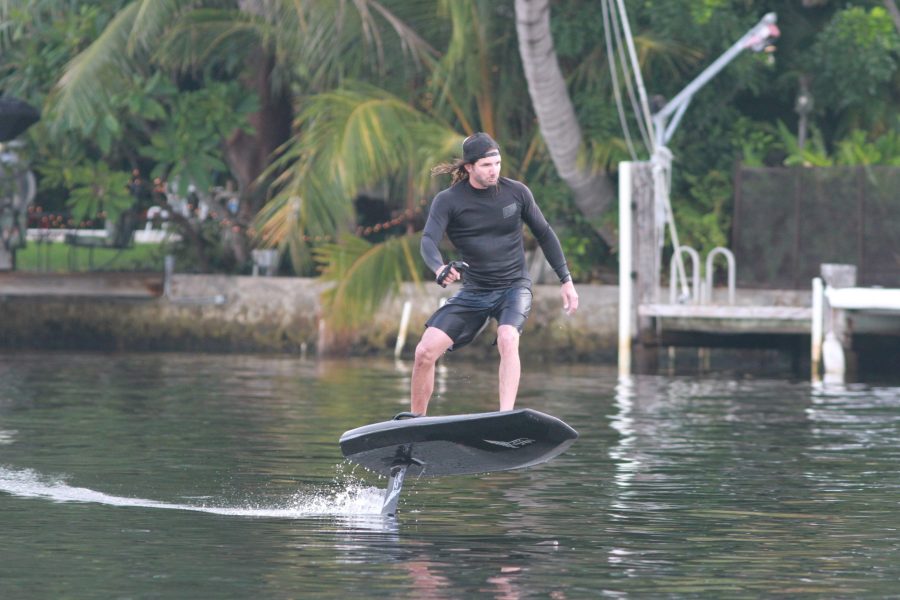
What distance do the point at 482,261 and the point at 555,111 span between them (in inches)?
602

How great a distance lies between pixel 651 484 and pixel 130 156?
65.8ft

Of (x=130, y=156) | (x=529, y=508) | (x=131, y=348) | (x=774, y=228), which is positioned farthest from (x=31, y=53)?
(x=529, y=508)

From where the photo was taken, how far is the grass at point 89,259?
32688mm

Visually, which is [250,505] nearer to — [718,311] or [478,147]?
[478,147]

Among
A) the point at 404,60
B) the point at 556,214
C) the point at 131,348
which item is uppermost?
the point at 404,60

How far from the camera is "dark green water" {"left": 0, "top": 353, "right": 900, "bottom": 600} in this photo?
9523 mm

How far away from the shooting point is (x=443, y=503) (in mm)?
12531

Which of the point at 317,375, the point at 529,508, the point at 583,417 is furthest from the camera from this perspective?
the point at 317,375

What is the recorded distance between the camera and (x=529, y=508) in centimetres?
1223

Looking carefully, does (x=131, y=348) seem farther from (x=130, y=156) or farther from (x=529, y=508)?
(x=529, y=508)

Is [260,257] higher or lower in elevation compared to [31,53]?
lower

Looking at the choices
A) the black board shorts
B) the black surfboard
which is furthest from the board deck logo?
the black board shorts

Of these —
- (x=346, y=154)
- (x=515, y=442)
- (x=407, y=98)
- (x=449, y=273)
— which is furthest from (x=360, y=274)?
(x=449, y=273)

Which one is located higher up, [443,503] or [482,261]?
[482,261]
